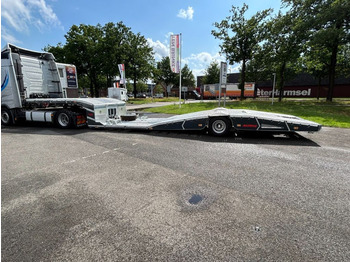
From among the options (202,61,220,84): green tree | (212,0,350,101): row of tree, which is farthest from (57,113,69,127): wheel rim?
(202,61,220,84): green tree

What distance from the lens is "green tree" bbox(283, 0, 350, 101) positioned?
16.0 meters

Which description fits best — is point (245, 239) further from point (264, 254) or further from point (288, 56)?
point (288, 56)

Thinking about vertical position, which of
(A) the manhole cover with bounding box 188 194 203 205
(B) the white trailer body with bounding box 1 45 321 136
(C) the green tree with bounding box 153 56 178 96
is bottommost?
(A) the manhole cover with bounding box 188 194 203 205

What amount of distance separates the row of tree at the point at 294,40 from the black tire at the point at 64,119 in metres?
19.7

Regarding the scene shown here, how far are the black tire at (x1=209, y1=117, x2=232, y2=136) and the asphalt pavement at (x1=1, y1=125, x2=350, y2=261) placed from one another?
1704mm

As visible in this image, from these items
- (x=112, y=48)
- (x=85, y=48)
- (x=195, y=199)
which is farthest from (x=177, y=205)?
(x=85, y=48)

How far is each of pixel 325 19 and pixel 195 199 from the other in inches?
852

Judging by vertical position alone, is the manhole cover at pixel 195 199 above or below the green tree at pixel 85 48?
below

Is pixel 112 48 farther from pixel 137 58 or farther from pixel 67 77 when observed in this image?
pixel 67 77

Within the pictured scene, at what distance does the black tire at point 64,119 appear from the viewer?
8986 mm

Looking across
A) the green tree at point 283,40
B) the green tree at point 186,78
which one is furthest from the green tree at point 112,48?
the green tree at point 186,78

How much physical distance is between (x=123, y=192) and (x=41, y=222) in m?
1.16

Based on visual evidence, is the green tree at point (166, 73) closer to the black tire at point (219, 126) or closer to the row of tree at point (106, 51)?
the row of tree at point (106, 51)

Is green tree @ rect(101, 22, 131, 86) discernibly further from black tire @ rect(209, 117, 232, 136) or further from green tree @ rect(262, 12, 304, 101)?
black tire @ rect(209, 117, 232, 136)
